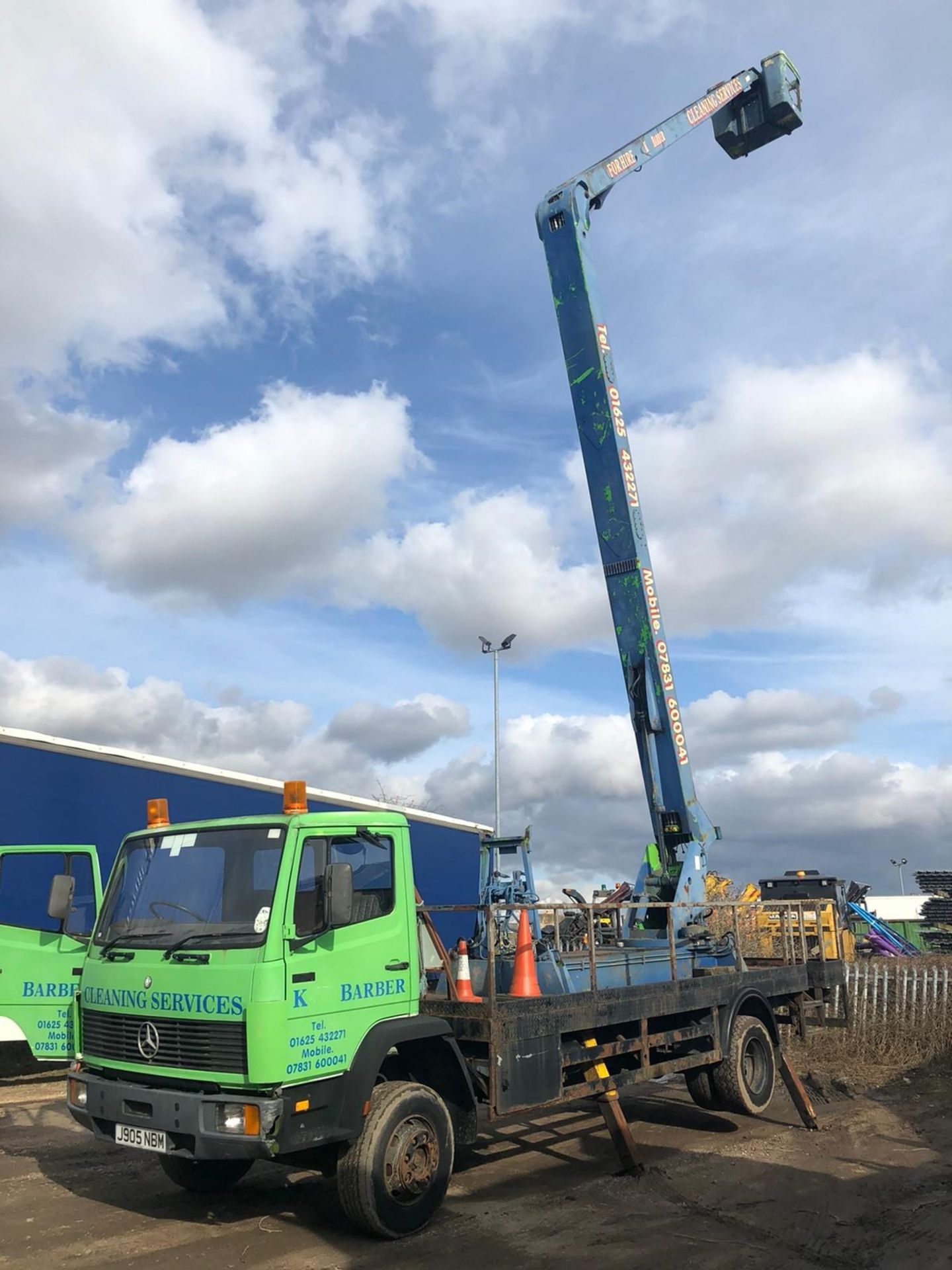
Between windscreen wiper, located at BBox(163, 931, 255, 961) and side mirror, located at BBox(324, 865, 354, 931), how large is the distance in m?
0.48

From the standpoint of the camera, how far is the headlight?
530 cm

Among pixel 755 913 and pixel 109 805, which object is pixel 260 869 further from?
pixel 109 805

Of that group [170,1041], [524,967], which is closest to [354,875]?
[170,1041]

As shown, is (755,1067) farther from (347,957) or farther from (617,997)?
(347,957)

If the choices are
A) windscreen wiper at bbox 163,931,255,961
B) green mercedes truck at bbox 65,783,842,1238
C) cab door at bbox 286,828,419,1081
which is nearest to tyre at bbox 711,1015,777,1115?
green mercedes truck at bbox 65,783,842,1238

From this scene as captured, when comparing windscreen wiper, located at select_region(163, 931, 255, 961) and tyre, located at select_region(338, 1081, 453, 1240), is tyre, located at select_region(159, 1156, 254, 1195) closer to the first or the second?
tyre, located at select_region(338, 1081, 453, 1240)

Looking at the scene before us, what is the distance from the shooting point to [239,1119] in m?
5.36

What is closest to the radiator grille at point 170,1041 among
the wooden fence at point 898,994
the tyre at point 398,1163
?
the tyre at point 398,1163

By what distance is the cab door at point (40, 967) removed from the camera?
361 inches

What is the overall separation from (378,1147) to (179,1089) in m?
1.15

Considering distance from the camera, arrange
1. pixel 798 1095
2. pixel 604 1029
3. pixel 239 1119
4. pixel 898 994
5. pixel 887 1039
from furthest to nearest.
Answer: pixel 898 994
pixel 887 1039
pixel 798 1095
pixel 604 1029
pixel 239 1119

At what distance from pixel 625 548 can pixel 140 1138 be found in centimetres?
831

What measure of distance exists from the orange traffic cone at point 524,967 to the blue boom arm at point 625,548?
433cm

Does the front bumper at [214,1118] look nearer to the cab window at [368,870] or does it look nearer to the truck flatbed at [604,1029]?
the cab window at [368,870]
